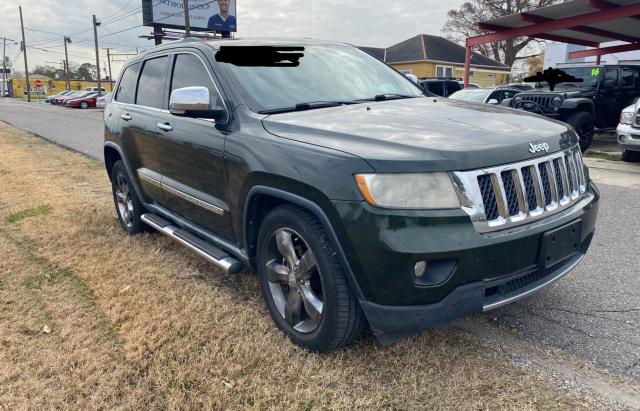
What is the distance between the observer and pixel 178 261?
4266 millimetres

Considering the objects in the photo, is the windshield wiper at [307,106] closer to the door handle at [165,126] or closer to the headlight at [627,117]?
the door handle at [165,126]

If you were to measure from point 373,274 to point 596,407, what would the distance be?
1.22 meters

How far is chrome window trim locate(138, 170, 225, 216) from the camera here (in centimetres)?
336

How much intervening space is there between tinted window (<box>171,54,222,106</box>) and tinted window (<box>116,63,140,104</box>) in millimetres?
994

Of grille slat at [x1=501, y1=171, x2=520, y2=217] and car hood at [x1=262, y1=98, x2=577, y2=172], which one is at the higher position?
car hood at [x1=262, y1=98, x2=577, y2=172]

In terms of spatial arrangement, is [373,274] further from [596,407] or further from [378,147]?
[596,407]

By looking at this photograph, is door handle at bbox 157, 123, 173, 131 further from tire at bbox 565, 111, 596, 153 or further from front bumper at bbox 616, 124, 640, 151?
tire at bbox 565, 111, 596, 153

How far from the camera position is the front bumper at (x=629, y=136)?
8568 mm

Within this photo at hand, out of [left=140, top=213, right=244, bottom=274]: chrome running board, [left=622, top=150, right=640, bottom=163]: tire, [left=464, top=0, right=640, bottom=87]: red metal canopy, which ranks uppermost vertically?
[left=464, top=0, right=640, bottom=87]: red metal canopy

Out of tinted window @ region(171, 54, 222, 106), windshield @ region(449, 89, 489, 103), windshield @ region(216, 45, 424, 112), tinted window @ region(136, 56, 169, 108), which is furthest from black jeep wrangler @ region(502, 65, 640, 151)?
tinted window @ region(171, 54, 222, 106)

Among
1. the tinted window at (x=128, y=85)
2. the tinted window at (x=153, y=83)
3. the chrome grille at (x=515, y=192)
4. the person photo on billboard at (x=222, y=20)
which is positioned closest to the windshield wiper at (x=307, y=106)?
the chrome grille at (x=515, y=192)

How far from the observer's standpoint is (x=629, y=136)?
866 cm

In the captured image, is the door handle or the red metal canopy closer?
the door handle

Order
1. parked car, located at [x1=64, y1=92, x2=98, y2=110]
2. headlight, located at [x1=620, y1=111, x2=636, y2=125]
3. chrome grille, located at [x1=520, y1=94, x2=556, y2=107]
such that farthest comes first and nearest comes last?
parked car, located at [x1=64, y1=92, x2=98, y2=110], chrome grille, located at [x1=520, y1=94, x2=556, y2=107], headlight, located at [x1=620, y1=111, x2=636, y2=125]
